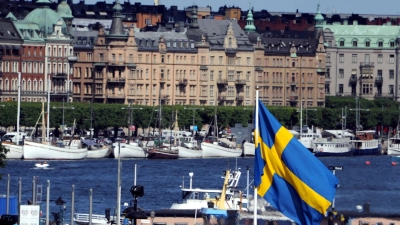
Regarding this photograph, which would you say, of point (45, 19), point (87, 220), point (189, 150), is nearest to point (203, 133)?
point (45, 19)

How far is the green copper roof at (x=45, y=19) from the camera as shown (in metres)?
115

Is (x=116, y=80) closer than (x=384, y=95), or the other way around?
(x=116, y=80)

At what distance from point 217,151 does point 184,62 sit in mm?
27229

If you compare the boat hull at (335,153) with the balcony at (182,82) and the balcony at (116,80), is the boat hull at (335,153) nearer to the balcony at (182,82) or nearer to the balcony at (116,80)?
the balcony at (116,80)

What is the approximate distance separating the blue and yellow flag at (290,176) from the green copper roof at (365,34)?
117m

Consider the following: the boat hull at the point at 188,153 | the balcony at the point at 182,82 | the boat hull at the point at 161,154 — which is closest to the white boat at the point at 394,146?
the boat hull at the point at 188,153

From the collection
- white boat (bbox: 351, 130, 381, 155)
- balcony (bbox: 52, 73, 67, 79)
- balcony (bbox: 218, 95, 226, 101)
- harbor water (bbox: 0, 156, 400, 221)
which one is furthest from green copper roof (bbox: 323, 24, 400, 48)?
harbor water (bbox: 0, 156, 400, 221)

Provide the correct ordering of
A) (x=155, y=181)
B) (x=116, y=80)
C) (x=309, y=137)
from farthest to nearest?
(x=116, y=80) → (x=309, y=137) → (x=155, y=181)

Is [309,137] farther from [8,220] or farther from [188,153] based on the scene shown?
[8,220]

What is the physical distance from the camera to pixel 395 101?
133625mm

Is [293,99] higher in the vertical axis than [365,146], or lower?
higher

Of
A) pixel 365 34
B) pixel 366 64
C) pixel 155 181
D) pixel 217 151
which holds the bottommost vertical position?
pixel 155 181

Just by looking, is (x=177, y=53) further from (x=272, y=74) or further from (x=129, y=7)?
(x=129, y=7)

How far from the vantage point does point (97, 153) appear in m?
88.2
